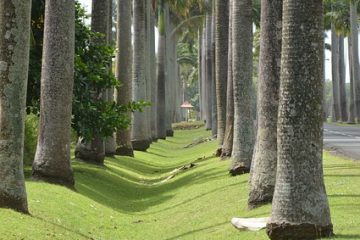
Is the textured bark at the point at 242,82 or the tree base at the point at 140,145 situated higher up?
the textured bark at the point at 242,82

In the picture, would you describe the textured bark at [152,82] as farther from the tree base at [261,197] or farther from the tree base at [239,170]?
the tree base at [261,197]

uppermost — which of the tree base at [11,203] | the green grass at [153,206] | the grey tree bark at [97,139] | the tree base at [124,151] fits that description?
the grey tree bark at [97,139]

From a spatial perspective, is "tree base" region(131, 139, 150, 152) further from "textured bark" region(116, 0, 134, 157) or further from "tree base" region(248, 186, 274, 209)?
"tree base" region(248, 186, 274, 209)

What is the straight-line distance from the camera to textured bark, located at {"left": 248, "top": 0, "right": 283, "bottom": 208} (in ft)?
42.7

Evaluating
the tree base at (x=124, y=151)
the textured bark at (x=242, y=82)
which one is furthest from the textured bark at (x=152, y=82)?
the textured bark at (x=242, y=82)

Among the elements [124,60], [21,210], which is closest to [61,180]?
[21,210]

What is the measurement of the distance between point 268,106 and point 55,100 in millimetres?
5598

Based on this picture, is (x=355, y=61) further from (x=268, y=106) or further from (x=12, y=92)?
(x=12, y=92)

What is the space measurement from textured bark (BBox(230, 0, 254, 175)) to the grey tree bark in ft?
17.6

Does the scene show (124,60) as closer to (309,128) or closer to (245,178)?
(245,178)

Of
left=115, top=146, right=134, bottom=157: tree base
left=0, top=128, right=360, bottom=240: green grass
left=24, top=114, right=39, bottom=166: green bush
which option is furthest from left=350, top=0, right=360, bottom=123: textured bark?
left=24, top=114, right=39, bottom=166: green bush

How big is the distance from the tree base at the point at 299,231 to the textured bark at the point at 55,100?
25.5 ft

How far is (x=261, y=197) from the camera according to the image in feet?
43.4

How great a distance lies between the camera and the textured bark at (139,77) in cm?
3066
